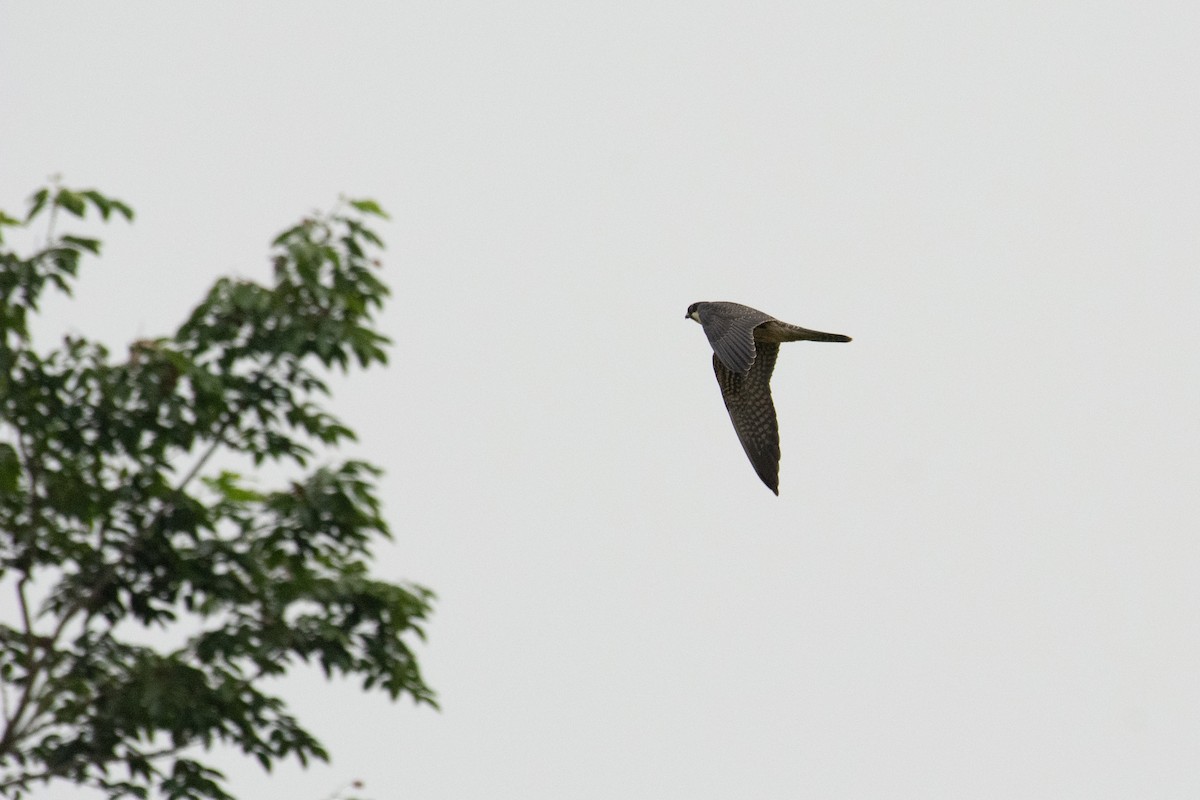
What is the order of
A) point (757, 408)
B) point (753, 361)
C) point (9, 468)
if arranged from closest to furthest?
point (9, 468) < point (753, 361) < point (757, 408)

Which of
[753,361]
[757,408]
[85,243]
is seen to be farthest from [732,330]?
[85,243]

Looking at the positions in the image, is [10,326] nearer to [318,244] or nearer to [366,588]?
[318,244]

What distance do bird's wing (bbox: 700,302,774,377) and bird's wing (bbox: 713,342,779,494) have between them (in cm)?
48

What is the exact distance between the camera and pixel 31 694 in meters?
7.79

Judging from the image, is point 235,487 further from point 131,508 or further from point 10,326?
point 10,326

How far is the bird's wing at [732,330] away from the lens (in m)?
7.31

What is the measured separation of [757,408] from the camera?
8.94 meters

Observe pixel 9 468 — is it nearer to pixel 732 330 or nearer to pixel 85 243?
pixel 85 243


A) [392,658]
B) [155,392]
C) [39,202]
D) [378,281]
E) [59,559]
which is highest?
[39,202]

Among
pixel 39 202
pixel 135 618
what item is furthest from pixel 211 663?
pixel 39 202

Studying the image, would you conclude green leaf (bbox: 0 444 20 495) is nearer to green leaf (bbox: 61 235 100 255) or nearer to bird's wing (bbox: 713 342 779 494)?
green leaf (bbox: 61 235 100 255)

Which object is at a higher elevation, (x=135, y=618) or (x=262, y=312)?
(x=262, y=312)

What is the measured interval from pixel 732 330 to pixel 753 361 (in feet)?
0.76

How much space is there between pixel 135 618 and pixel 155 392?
1136mm
